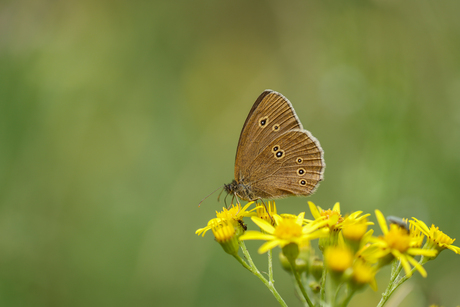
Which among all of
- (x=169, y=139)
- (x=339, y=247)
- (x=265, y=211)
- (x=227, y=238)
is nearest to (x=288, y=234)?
(x=339, y=247)

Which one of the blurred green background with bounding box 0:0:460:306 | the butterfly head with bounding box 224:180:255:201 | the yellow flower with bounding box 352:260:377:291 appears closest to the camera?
the yellow flower with bounding box 352:260:377:291

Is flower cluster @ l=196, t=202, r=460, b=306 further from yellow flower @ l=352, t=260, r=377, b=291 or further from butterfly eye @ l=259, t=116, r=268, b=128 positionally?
butterfly eye @ l=259, t=116, r=268, b=128

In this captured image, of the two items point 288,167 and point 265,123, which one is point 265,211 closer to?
point 288,167

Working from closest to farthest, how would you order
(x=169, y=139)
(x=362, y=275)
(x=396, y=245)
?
(x=362, y=275) < (x=396, y=245) < (x=169, y=139)

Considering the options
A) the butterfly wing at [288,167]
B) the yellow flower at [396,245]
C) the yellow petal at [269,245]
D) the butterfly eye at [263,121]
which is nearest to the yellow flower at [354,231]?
the yellow flower at [396,245]

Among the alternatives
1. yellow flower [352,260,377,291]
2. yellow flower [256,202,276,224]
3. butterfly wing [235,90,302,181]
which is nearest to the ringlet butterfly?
butterfly wing [235,90,302,181]
